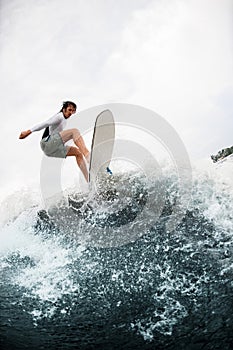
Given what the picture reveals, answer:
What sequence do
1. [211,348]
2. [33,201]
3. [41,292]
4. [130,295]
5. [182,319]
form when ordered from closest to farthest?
[211,348], [182,319], [130,295], [41,292], [33,201]

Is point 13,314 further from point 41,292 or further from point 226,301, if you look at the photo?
point 226,301

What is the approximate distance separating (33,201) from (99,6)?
2781mm

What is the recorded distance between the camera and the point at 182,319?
9.02 ft

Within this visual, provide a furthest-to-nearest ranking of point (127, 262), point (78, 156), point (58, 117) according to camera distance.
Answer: point (127, 262) → point (78, 156) → point (58, 117)

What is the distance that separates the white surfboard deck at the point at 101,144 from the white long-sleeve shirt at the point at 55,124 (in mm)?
315

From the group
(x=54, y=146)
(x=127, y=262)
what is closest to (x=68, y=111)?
(x=54, y=146)

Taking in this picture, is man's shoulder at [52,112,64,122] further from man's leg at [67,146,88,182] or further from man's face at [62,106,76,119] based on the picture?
man's leg at [67,146,88,182]

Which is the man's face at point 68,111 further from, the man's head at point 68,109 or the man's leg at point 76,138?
the man's leg at point 76,138

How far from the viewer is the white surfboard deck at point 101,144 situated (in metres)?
3.44

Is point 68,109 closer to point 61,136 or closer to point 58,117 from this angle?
point 58,117

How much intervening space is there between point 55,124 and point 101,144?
51cm

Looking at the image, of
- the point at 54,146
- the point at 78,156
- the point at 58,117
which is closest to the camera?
the point at 58,117

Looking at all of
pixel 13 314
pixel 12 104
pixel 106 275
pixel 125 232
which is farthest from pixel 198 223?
pixel 12 104

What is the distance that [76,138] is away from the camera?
335 centimetres
